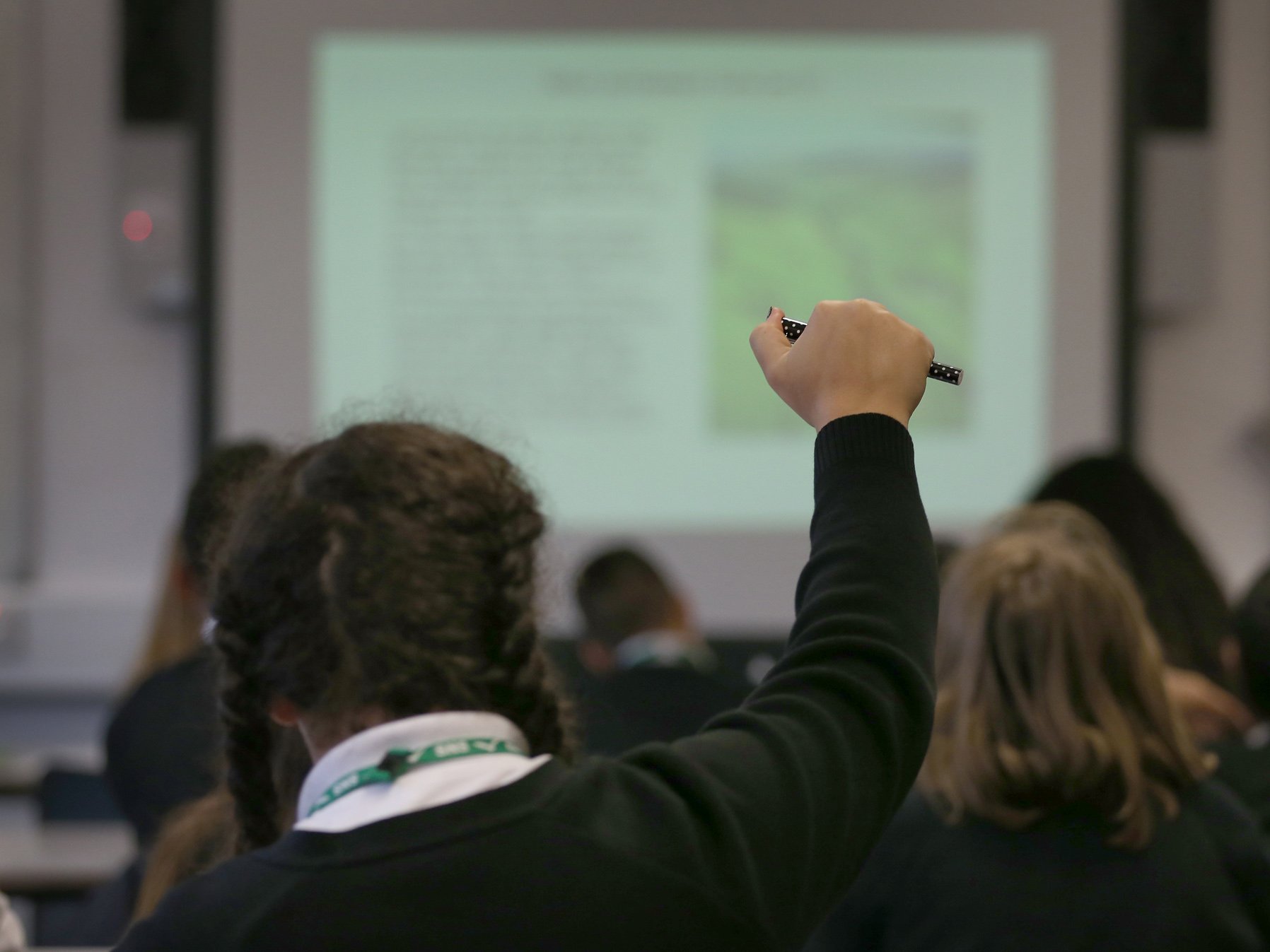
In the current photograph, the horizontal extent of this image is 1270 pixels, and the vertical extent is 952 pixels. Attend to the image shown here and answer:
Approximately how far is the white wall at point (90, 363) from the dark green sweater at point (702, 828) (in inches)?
147

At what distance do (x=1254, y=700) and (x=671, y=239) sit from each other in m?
2.49

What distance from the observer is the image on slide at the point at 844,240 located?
4090 mm

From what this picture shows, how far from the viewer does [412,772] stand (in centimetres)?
76

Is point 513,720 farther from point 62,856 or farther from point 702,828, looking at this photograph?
point 62,856

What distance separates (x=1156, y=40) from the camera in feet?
13.7

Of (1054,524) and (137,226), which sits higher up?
(137,226)

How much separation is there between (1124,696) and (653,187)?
281 centimetres

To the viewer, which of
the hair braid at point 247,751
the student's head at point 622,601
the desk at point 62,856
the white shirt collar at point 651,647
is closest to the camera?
the hair braid at point 247,751

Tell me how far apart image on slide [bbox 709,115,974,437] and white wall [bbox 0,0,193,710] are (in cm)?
165

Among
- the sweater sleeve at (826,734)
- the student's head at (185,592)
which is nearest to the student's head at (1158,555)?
the student's head at (185,592)

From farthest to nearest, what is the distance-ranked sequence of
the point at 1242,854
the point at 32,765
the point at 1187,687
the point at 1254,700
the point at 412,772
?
the point at 32,765 < the point at 1187,687 < the point at 1254,700 < the point at 1242,854 < the point at 412,772

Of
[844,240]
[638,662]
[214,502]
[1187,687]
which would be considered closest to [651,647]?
[638,662]

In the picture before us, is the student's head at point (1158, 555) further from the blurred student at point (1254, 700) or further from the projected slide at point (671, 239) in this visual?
the projected slide at point (671, 239)

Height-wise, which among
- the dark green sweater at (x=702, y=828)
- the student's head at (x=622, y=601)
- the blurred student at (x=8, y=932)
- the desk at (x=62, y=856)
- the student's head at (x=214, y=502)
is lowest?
the desk at (x=62, y=856)
